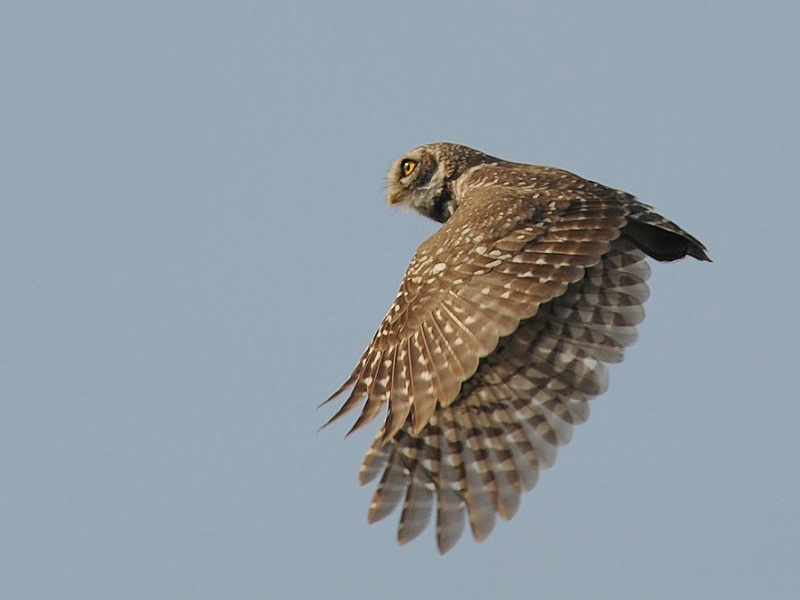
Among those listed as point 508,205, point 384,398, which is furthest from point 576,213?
point 384,398

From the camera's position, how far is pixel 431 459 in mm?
10148

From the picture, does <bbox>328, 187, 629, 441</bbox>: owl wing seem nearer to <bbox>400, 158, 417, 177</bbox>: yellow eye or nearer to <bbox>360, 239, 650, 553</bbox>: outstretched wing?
<bbox>360, 239, 650, 553</bbox>: outstretched wing

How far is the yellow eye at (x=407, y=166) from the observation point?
13391mm

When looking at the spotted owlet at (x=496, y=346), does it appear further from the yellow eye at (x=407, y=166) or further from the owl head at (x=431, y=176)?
the yellow eye at (x=407, y=166)

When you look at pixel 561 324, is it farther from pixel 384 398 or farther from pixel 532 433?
pixel 384 398

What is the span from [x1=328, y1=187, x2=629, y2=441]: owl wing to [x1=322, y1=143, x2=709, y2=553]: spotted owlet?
0.03 ft

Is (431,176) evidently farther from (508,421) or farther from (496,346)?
(496,346)

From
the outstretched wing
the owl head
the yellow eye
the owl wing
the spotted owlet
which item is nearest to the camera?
the owl wing

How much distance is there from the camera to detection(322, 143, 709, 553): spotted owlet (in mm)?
9406

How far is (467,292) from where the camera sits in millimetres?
9477

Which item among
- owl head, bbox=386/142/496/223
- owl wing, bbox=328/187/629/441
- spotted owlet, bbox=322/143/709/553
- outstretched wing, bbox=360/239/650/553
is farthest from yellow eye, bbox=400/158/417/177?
outstretched wing, bbox=360/239/650/553

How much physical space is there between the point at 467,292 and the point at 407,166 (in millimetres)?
4226

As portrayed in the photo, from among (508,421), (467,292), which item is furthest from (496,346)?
(508,421)

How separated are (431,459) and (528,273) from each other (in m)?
1.69
